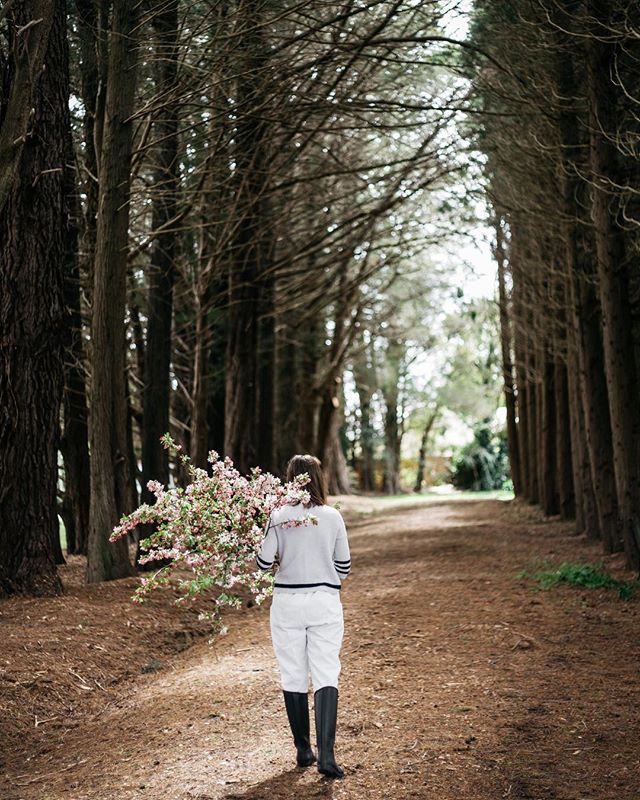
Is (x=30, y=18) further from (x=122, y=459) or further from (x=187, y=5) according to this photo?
(x=122, y=459)

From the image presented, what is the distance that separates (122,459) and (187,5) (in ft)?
17.8

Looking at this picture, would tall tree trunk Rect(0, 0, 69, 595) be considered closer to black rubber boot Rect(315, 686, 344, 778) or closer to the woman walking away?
the woman walking away

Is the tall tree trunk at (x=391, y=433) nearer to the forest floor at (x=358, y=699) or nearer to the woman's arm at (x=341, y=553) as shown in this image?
the forest floor at (x=358, y=699)

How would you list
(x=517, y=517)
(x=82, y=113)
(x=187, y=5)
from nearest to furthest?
(x=187, y=5) < (x=82, y=113) < (x=517, y=517)

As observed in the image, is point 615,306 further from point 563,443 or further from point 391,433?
point 391,433

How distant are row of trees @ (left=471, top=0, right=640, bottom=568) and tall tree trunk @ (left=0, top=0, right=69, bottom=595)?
496 cm

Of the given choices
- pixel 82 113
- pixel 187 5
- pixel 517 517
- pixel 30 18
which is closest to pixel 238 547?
pixel 30 18

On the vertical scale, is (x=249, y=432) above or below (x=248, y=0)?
below

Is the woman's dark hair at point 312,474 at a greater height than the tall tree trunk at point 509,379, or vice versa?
the tall tree trunk at point 509,379

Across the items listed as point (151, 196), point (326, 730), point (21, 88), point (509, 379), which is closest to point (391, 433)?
point (509, 379)

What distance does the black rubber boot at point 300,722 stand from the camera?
19.3 ft

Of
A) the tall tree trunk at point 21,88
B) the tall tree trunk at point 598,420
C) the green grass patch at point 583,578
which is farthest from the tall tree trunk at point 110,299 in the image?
the tall tree trunk at point 598,420

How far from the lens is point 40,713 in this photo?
7367mm

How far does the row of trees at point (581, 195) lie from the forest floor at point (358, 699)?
6.94ft
